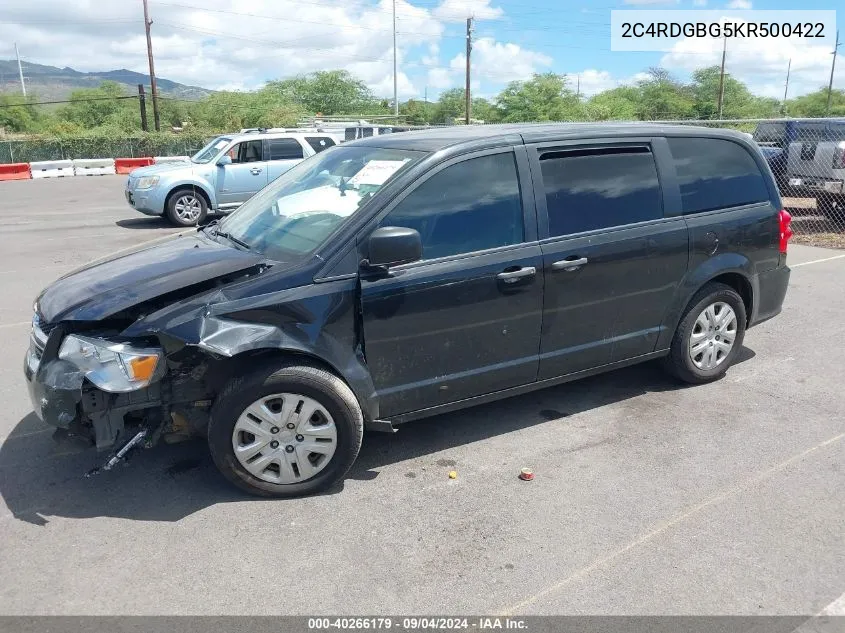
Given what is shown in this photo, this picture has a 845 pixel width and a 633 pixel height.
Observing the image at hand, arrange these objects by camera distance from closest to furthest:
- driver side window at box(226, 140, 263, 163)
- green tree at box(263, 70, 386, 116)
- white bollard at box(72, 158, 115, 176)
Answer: driver side window at box(226, 140, 263, 163), white bollard at box(72, 158, 115, 176), green tree at box(263, 70, 386, 116)

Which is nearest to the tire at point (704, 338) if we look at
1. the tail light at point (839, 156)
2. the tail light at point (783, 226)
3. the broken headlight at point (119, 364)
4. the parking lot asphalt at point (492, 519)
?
the parking lot asphalt at point (492, 519)

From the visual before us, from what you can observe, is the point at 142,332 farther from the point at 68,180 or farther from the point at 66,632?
the point at 68,180

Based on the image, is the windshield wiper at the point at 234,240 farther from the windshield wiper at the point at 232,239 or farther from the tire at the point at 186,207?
the tire at the point at 186,207

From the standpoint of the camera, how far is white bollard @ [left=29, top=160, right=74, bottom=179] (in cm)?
2625

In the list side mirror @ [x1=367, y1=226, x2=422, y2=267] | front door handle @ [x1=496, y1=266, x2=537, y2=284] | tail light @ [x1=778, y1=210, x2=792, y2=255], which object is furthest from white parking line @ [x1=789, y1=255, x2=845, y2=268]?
side mirror @ [x1=367, y1=226, x2=422, y2=267]

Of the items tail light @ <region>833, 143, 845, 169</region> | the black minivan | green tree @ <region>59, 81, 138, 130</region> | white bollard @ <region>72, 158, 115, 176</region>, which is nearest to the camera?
the black minivan

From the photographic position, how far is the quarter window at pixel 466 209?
388 cm

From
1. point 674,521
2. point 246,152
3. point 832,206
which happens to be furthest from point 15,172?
point 674,521

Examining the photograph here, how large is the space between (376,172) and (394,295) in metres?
0.83

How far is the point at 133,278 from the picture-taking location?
12.3ft

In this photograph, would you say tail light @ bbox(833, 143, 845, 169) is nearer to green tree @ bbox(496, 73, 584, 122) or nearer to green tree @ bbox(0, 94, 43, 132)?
green tree @ bbox(496, 73, 584, 122)

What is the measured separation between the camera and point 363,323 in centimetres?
370

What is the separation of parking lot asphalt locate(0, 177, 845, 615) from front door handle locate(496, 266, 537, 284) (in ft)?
3.37

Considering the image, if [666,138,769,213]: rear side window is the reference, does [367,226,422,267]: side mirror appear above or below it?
below
